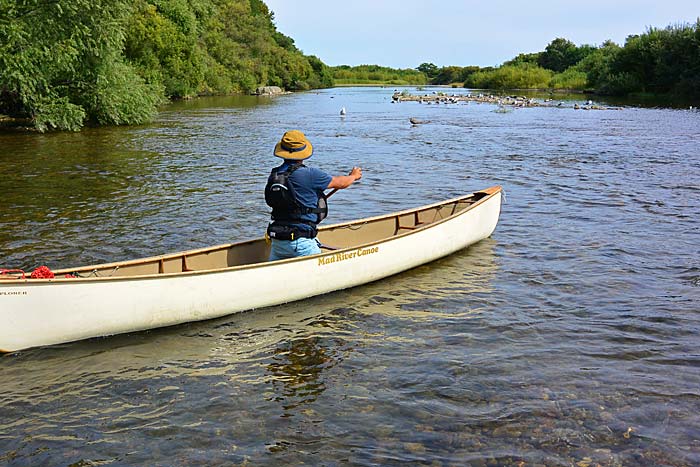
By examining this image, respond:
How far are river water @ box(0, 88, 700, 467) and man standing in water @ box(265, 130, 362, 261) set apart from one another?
79 centimetres

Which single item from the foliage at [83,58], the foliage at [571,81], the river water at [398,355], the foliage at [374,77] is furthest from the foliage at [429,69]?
the river water at [398,355]

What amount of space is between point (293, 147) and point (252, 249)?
1.72 meters

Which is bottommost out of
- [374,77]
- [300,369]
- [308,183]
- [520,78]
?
[300,369]

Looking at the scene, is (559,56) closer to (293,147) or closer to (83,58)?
(83,58)

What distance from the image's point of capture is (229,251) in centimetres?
808

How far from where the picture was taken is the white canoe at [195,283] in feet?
19.7

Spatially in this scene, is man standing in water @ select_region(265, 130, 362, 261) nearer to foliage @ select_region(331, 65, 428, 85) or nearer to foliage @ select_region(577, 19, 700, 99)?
foliage @ select_region(577, 19, 700, 99)

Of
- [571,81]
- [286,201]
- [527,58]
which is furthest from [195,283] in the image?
[527,58]

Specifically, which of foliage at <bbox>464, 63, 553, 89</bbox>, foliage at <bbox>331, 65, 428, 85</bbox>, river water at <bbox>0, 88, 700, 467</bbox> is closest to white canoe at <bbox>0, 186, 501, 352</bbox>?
river water at <bbox>0, 88, 700, 467</bbox>

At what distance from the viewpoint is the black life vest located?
7.29 metres

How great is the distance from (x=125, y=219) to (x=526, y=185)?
949 cm

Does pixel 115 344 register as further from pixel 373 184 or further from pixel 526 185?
pixel 526 185

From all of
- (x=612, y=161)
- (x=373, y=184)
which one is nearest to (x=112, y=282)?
(x=373, y=184)

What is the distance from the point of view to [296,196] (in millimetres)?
7344
